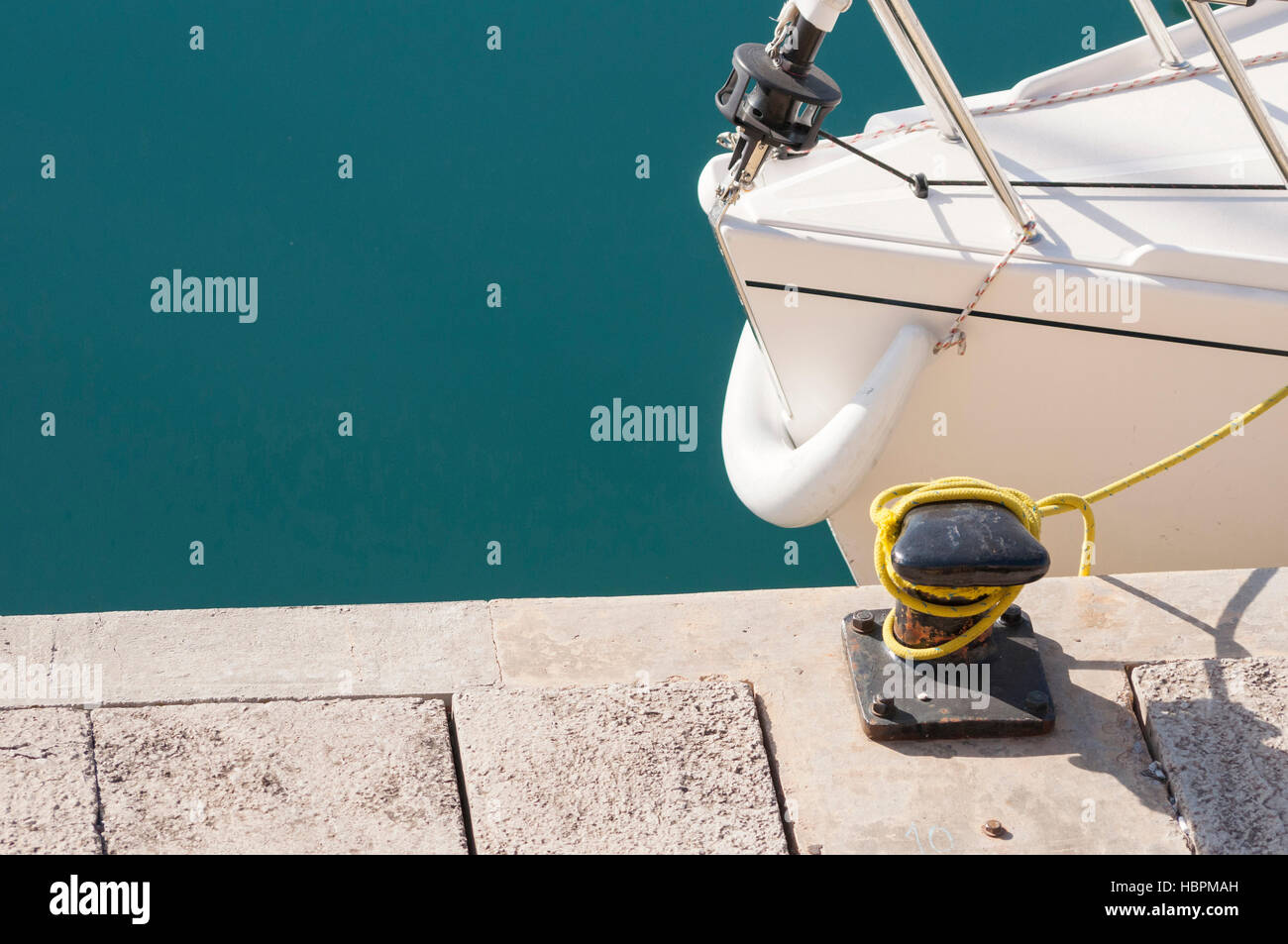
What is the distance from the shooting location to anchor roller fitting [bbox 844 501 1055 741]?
2035mm

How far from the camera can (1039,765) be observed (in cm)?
211

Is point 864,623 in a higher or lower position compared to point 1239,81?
lower

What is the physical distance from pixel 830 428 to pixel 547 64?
14.5ft

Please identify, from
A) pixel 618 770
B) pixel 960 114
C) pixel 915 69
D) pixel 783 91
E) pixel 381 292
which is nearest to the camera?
pixel 618 770

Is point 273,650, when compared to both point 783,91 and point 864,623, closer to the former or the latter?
point 864,623

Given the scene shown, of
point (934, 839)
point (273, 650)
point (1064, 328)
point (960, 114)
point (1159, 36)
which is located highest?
point (1159, 36)

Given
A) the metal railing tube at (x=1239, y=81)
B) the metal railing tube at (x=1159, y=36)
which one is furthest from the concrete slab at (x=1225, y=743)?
the metal railing tube at (x=1159, y=36)

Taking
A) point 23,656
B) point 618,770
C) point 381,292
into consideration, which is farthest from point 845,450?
point 381,292

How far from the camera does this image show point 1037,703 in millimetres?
2158

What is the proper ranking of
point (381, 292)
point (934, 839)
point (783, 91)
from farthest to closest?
point (381, 292)
point (783, 91)
point (934, 839)

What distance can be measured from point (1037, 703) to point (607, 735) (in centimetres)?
68

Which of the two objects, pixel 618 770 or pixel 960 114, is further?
pixel 960 114

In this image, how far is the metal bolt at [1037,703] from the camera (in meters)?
2.15

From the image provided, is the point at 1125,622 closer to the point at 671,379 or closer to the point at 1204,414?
the point at 1204,414
